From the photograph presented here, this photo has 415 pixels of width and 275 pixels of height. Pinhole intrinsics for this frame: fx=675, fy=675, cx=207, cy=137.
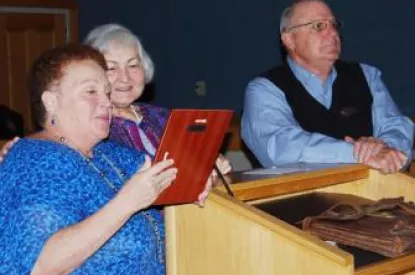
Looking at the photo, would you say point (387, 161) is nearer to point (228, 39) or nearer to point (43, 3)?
point (228, 39)

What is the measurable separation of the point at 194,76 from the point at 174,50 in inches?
11.8

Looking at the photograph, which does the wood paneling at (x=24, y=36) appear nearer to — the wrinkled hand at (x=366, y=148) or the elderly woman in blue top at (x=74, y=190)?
the wrinkled hand at (x=366, y=148)

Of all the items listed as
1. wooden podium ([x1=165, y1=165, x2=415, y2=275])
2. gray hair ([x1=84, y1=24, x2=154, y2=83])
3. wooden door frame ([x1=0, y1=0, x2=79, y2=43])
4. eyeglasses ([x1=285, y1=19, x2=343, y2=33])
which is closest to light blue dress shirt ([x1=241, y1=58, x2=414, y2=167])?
eyeglasses ([x1=285, y1=19, x2=343, y2=33])

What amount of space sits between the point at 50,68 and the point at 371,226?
2.93 feet

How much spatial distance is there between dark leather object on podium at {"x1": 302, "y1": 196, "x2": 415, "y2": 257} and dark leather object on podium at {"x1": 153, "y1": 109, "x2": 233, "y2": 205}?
318 mm

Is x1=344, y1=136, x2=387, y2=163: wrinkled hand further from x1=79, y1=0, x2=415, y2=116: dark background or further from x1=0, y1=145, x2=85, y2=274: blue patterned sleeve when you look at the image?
x1=79, y1=0, x2=415, y2=116: dark background

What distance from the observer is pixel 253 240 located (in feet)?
5.06

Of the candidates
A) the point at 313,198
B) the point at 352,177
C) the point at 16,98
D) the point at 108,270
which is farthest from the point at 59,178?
the point at 16,98

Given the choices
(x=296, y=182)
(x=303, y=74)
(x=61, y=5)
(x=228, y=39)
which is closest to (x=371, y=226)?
(x=296, y=182)

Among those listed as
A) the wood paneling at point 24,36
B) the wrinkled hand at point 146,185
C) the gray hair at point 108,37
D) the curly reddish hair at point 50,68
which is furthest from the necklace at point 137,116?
the wood paneling at point 24,36

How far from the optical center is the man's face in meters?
2.85

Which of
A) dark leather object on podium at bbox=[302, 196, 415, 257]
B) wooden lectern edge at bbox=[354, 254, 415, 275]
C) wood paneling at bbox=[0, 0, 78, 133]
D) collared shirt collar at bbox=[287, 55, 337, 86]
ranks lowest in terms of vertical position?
wood paneling at bbox=[0, 0, 78, 133]

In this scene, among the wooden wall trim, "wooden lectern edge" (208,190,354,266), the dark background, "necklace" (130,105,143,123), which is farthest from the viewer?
the wooden wall trim

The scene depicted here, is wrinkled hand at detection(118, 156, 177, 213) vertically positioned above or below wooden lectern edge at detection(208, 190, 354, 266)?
above
